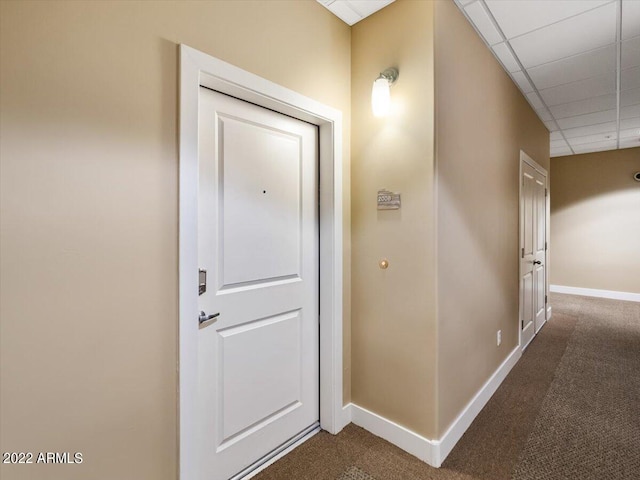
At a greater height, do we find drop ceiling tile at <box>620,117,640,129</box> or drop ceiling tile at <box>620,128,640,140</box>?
drop ceiling tile at <box>620,128,640,140</box>

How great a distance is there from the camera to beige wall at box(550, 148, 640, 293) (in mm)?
5449

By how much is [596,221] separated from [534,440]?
552 centimetres

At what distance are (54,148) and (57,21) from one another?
0.40 metres

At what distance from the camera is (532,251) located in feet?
12.2

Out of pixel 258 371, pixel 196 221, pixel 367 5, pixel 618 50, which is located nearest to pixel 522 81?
pixel 618 50

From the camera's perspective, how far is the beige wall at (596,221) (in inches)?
215

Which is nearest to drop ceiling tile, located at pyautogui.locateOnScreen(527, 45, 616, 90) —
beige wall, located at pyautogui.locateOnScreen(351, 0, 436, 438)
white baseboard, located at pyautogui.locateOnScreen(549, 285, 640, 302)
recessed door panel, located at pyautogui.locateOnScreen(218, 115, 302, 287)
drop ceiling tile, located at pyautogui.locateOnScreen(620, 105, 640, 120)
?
drop ceiling tile, located at pyautogui.locateOnScreen(620, 105, 640, 120)

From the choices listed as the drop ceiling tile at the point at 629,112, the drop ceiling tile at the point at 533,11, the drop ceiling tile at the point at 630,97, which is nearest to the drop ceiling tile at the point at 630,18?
the drop ceiling tile at the point at 533,11

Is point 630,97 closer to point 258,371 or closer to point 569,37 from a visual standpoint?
point 569,37

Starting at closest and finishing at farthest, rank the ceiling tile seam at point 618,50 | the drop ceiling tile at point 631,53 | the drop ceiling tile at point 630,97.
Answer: the ceiling tile seam at point 618,50, the drop ceiling tile at point 631,53, the drop ceiling tile at point 630,97

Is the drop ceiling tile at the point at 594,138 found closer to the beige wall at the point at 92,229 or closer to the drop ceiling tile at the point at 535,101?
the drop ceiling tile at the point at 535,101

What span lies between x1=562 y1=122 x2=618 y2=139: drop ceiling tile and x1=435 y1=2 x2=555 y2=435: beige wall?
193cm

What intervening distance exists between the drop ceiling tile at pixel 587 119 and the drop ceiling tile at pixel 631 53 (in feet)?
4.10

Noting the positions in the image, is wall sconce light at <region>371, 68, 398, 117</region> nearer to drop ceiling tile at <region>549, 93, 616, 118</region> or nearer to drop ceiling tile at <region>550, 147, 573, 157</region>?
drop ceiling tile at <region>549, 93, 616, 118</region>
